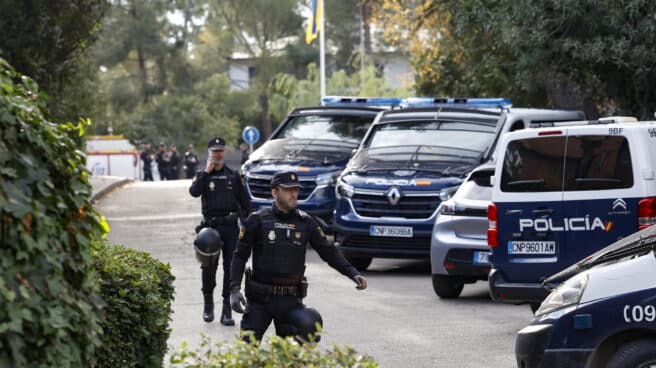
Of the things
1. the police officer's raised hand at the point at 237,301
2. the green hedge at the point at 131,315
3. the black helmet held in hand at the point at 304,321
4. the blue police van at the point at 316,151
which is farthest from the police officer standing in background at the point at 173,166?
the green hedge at the point at 131,315

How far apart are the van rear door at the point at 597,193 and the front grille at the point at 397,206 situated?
17.2 feet

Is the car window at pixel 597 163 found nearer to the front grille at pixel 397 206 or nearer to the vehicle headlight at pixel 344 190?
the front grille at pixel 397 206

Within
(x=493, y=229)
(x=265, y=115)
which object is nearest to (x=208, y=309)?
(x=493, y=229)

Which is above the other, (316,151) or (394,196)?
(316,151)

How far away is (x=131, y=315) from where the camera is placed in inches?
267

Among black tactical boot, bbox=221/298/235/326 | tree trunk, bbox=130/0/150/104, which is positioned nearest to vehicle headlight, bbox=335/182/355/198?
black tactical boot, bbox=221/298/235/326

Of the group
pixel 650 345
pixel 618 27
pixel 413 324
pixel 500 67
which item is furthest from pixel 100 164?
pixel 650 345

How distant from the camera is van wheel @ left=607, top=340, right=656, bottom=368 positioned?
716cm

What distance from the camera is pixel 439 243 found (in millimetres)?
13969

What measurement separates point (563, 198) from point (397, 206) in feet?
18.2

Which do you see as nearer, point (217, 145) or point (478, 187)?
point (217, 145)

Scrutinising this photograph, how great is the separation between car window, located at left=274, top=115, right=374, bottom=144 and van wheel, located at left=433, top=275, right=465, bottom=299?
5.97 meters

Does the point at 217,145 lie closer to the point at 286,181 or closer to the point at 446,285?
the point at 446,285

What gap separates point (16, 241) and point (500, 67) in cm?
2320
